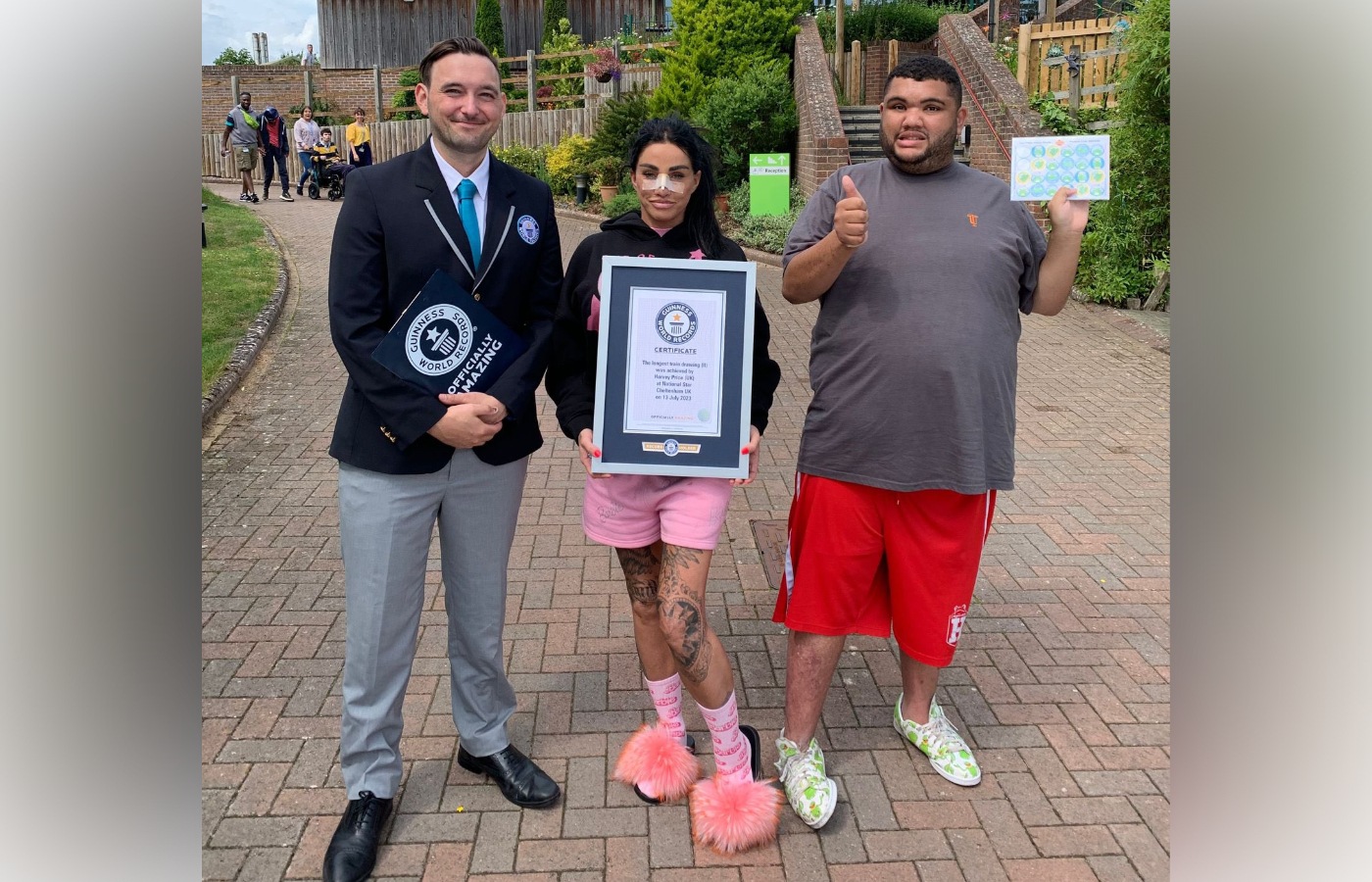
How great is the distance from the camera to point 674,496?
3.01 meters

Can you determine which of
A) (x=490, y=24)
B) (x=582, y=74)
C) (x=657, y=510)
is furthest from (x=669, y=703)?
(x=490, y=24)

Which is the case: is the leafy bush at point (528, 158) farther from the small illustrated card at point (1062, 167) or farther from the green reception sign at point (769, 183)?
the small illustrated card at point (1062, 167)

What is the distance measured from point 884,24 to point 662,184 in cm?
2018

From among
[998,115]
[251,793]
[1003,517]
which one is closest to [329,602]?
[251,793]

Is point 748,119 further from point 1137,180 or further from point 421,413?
point 421,413

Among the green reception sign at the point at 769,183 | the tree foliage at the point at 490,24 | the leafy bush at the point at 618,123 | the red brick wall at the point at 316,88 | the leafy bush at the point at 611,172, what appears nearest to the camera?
the green reception sign at the point at 769,183

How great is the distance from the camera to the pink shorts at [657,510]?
2.98m

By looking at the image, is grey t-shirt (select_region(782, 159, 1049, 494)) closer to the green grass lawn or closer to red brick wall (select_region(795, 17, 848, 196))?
the green grass lawn

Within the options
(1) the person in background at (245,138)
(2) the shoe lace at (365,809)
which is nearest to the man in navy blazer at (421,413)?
(2) the shoe lace at (365,809)

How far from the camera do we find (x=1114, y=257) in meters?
11.2

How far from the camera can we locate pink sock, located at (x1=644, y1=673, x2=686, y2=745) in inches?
131

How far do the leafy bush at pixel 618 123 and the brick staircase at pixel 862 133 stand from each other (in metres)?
3.32

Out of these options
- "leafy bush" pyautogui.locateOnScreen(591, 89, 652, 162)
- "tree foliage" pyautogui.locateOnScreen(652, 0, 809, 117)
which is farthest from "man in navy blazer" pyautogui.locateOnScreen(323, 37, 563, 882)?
"tree foliage" pyautogui.locateOnScreen(652, 0, 809, 117)

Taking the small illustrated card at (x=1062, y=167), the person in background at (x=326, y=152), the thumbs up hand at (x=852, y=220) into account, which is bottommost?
the thumbs up hand at (x=852, y=220)
